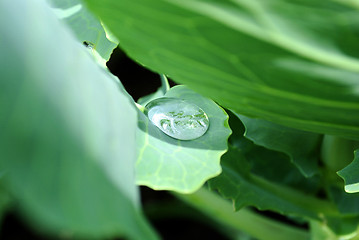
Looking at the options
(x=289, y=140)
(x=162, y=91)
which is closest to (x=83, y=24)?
(x=162, y=91)

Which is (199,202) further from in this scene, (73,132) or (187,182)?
(73,132)

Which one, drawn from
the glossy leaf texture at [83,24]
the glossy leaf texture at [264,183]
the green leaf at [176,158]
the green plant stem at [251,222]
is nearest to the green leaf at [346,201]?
the glossy leaf texture at [264,183]

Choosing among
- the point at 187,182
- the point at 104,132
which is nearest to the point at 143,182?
the point at 187,182

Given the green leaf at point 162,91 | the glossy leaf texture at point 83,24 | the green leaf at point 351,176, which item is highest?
the glossy leaf texture at point 83,24

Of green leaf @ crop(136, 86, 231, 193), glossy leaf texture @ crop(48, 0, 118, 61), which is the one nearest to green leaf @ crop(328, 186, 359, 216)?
green leaf @ crop(136, 86, 231, 193)

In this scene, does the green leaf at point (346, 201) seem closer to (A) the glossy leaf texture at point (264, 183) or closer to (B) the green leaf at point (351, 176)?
(A) the glossy leaf texture at point (264, 183)

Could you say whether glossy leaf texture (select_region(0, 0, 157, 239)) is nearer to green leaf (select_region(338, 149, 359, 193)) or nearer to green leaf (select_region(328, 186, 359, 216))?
green leaf (select_region(338, 149, 359, 193))
